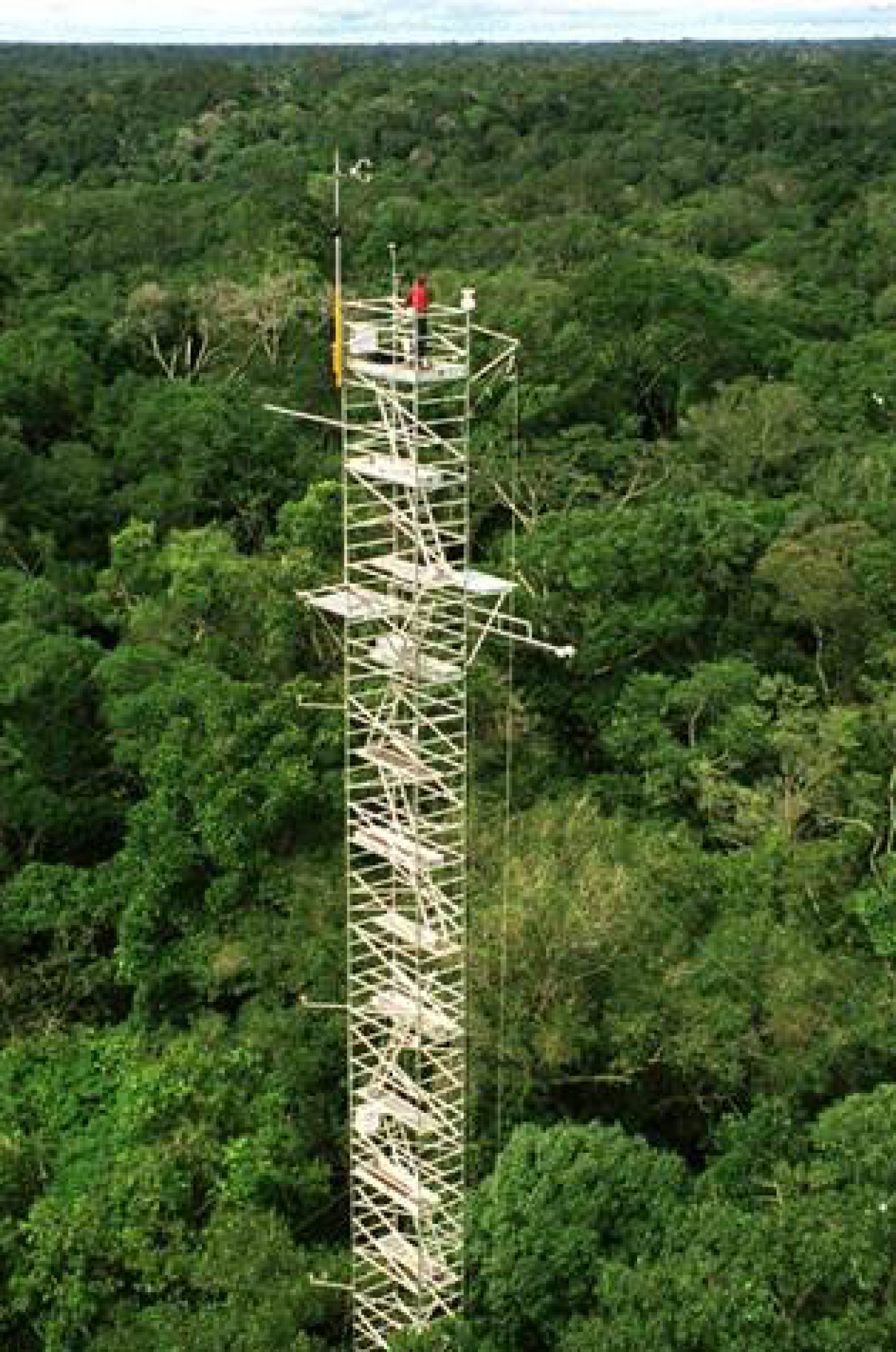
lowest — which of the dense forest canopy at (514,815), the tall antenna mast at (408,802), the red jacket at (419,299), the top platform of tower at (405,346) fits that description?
the dense forest canopy at (514,815)

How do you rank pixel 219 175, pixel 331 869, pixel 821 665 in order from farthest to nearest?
pixel 219 175, pixel 821 665, pixel 331 869

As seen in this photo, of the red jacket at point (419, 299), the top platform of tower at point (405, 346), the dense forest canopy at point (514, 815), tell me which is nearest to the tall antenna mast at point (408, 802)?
the top platform of tower at point (405, 346)

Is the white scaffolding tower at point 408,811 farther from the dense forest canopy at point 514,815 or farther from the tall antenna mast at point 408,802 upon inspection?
the dense forest canopy at point 514,815

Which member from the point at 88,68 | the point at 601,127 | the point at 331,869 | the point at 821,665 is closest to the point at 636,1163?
the point at 331,869

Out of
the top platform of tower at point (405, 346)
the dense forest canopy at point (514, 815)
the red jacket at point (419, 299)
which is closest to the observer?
the red jacket at point (419, 299)

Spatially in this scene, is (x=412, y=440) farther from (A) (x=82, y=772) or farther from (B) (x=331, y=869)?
(A) (x=82, y=772)

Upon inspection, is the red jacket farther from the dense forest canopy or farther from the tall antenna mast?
the dense forest canopy
